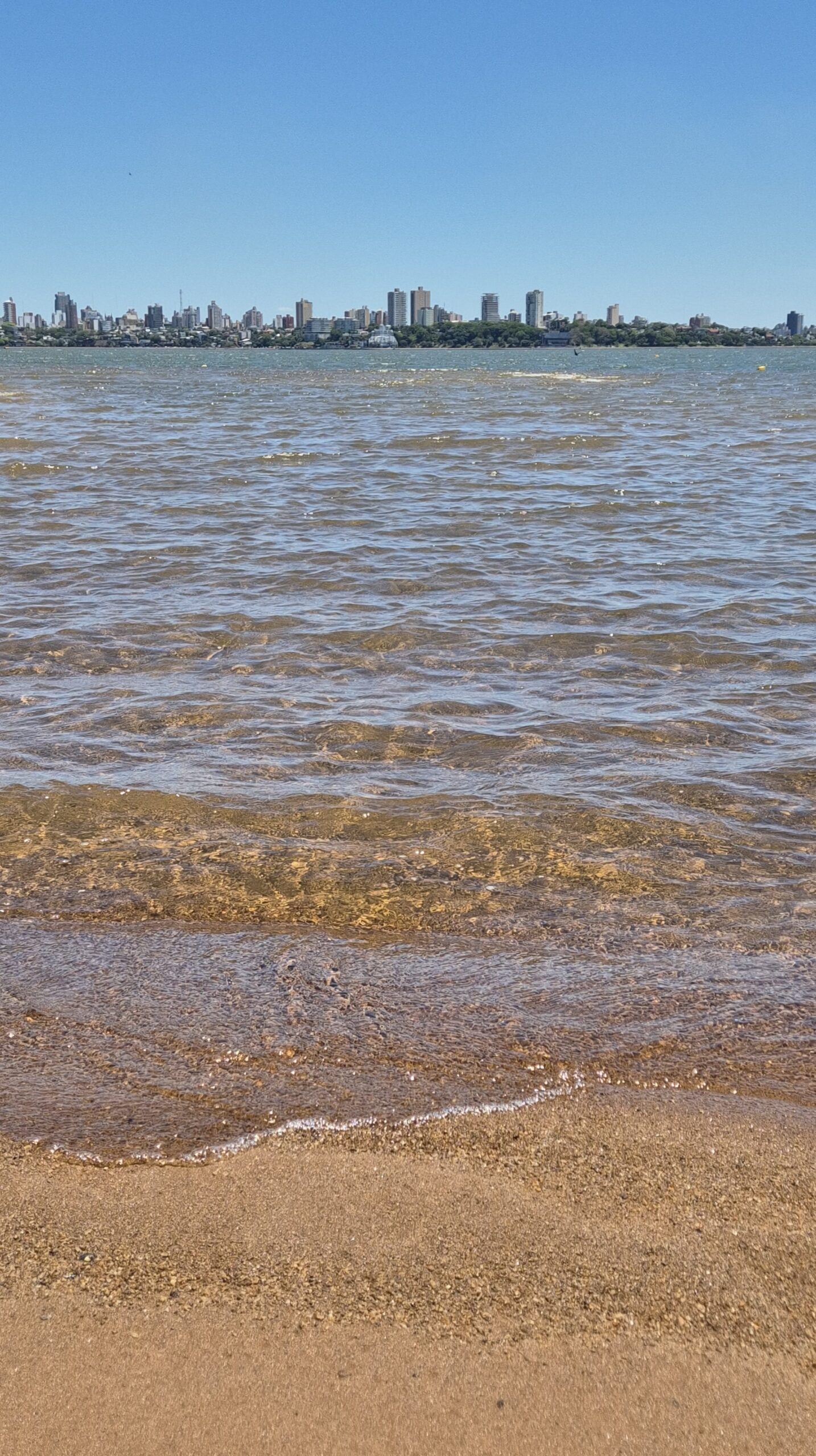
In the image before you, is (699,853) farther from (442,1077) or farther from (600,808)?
(442,1077)

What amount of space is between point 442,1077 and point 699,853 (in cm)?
166

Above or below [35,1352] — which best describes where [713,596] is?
above

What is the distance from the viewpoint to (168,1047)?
2.94 metres

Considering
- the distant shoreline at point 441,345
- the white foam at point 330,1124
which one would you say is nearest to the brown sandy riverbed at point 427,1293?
→ the white foam at point 330,1124

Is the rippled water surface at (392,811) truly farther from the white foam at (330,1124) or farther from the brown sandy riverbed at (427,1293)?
the brown sandy riverbed at (427,1293)

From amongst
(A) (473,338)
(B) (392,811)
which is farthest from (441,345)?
(B) (392,811)

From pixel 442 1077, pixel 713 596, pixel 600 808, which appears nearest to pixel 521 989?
pixel 442 1077

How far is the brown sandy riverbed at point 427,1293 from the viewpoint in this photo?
6.05ft

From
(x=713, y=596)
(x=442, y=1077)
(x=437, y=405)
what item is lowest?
(x=442, y=1077)

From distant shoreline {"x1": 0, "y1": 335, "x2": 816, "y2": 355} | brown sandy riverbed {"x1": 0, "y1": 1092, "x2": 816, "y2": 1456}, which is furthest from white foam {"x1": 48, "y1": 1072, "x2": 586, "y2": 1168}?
distant shoreline {"x1": 0, "y1": 335, "x2": 816, "y2": 355}

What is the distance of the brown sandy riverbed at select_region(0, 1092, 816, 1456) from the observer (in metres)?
1.84

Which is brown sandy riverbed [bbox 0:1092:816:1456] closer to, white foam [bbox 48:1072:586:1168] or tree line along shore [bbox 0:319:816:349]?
white foam [bbox 48:1072:586:1168]

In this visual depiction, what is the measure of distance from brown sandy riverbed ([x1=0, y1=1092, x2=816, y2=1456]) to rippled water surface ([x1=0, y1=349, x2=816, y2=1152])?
0.78 ft

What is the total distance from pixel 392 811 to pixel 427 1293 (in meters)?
2.52
